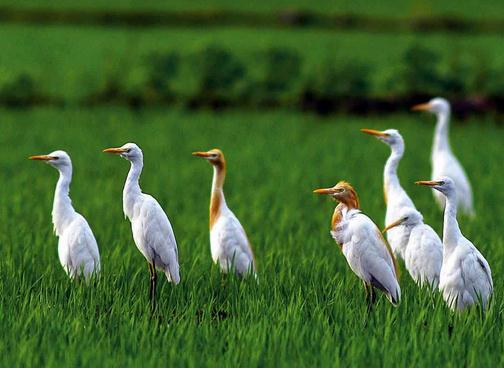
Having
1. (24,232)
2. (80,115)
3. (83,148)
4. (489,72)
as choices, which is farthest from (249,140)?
(24,232)

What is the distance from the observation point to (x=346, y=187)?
209 inches

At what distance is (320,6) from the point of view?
3206 cm

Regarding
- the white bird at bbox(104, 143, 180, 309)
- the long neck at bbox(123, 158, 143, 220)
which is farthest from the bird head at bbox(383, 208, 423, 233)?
the long neck at bbox(123, 158, 143, 220)

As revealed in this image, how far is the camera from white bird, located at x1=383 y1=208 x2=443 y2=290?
584 cm

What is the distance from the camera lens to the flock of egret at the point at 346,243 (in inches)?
204

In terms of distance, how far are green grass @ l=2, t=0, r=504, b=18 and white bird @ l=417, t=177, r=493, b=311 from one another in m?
25.1

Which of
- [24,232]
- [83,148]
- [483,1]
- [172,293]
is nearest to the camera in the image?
[172,293]

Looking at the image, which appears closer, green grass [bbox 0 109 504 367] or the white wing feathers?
green grass [bbox 0 109 504 367]

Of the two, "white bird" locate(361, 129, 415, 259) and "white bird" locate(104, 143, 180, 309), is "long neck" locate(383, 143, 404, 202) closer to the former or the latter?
"white bird" locate(361, 129, 415, 259)

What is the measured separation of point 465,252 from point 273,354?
4.25 ft

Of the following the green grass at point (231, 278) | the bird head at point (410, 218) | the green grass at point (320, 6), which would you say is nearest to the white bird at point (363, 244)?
the green grass at point (231, 278)

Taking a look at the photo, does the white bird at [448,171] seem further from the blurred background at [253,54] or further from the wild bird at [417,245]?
the blurred background at [253,54]

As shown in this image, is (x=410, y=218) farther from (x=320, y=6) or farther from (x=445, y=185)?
(x=320, y=6)

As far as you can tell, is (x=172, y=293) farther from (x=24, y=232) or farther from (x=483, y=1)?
(x=483, y=1)
